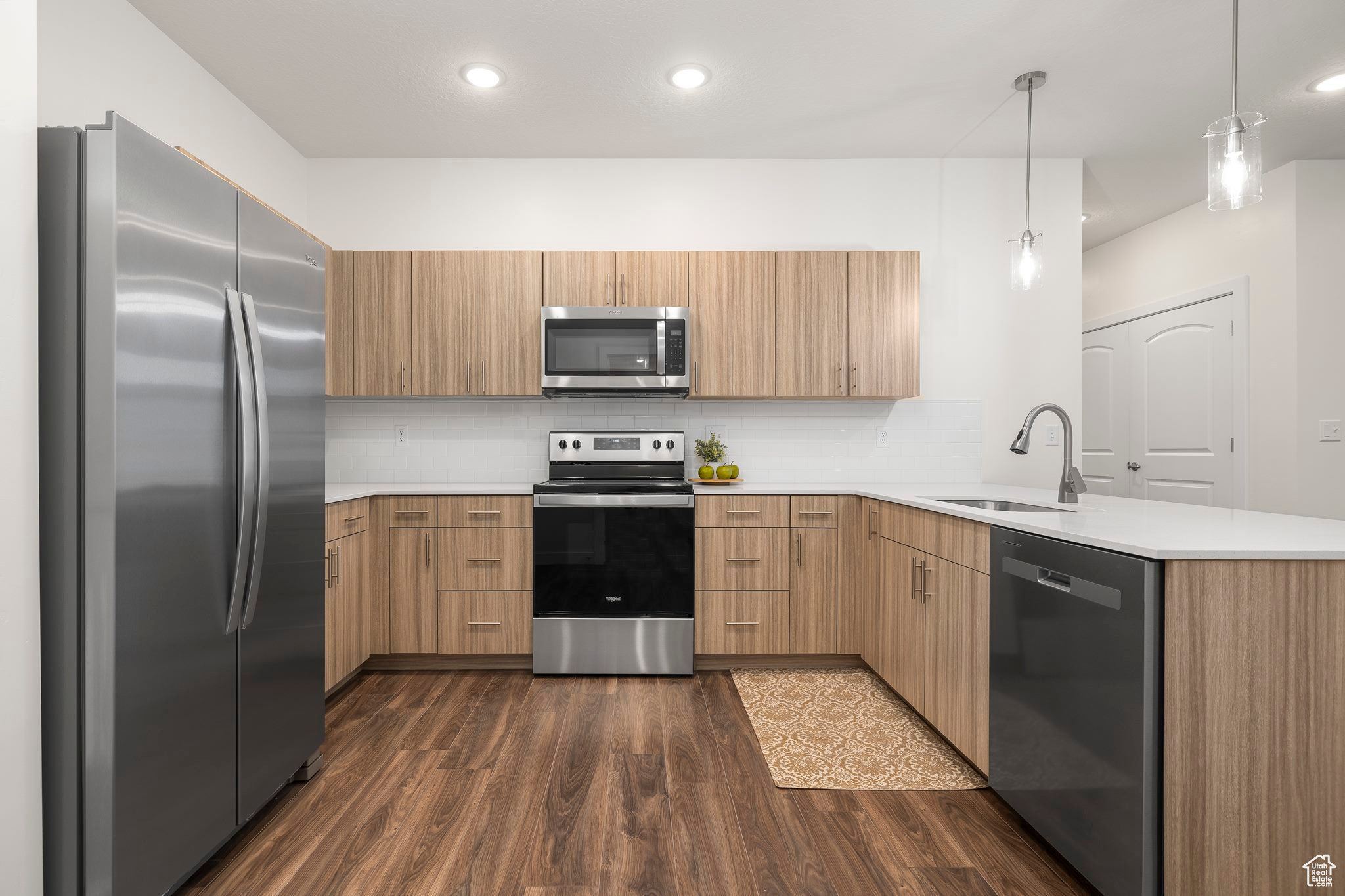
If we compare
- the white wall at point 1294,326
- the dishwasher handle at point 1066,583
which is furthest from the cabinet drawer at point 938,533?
the white wall at point 1294,326

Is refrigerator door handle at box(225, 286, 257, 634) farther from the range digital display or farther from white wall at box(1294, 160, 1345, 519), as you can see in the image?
white wall at box(1294, 160, 1345, 519)

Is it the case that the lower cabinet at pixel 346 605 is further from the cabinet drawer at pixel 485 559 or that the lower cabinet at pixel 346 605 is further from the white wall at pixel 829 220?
the white wall at pixel 829 220

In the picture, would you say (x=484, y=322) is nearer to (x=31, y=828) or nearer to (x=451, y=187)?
(x=451, y=187)

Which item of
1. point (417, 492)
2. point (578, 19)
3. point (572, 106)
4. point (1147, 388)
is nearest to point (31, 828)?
point (417, 492)

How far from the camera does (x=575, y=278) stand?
334 centimetres

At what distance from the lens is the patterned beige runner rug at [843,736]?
6.97ft

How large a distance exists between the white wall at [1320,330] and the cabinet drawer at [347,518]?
485 cm

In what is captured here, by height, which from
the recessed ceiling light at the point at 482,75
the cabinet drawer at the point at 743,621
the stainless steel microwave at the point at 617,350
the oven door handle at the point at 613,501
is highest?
the recessed ceiling light at the point at 482,75

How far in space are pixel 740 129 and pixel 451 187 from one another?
1597 mm

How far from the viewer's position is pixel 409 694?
288cm

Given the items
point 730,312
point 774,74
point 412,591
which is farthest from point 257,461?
point 774,74

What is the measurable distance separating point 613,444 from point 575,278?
0.89 m

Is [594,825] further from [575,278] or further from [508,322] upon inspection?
[575,278]

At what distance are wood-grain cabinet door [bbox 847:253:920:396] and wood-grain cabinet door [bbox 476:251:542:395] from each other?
1.62m
